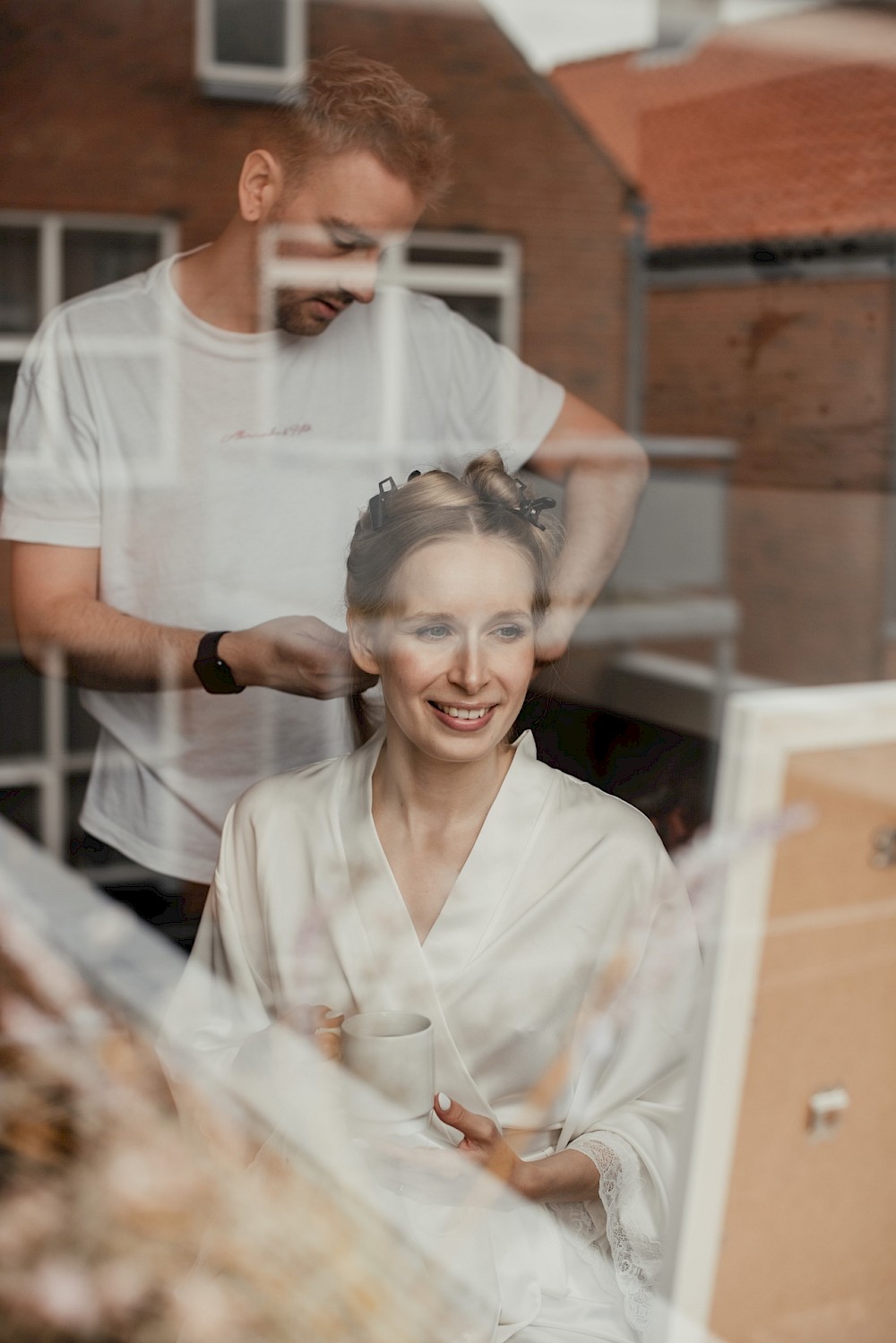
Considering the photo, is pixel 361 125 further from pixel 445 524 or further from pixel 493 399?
pixel 445 524

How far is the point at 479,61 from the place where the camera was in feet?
6.35

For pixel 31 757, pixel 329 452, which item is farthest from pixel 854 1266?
pixel 31 757

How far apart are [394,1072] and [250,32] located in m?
1.28

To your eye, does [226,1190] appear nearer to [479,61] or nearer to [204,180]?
[204,180]

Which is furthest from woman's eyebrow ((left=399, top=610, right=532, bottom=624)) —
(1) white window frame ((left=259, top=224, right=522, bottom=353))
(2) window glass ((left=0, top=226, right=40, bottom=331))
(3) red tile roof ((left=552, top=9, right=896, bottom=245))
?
(3) red tile roof ((left=552, top=9, right=896, bottom=245))

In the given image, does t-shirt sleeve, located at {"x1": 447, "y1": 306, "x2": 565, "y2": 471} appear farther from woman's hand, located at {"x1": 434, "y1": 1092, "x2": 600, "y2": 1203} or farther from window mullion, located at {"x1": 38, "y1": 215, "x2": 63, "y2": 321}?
woman's hand, located at {"x1": 434, "y1": 1092, "x2": 600, "y2": 1203}

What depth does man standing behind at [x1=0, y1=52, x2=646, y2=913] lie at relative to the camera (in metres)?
1.38

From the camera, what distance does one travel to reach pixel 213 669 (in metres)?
1.42

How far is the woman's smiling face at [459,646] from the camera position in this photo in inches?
45.5

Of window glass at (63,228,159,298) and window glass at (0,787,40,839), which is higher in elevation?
window glass at (63,228,159,298)

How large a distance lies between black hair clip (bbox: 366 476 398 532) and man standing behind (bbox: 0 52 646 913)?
60 millimetres

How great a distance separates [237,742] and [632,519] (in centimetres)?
56

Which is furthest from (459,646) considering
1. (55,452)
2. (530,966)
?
(55,452)

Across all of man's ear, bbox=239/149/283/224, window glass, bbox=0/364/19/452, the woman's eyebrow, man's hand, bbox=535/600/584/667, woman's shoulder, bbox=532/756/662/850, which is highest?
man's ear, bbox=239/149/283/224
